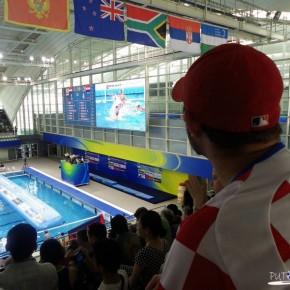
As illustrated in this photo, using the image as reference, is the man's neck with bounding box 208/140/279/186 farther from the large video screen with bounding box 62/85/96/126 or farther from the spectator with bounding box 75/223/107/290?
the large video screen with bounding box 62/85/96/126

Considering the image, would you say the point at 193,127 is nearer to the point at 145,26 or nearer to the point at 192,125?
the point at 192,125

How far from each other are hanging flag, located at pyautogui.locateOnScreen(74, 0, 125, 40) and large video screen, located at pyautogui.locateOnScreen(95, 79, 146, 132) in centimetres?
709

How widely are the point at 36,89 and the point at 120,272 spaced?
24301mm

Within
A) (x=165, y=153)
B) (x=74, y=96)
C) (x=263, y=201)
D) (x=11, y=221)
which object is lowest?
(x=11, y=221)

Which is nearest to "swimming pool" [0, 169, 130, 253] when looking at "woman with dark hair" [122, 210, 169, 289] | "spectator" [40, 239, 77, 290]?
"spectator" [40, 239, 77, 290]

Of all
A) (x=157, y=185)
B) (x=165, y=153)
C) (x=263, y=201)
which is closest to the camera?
(x=263, y=201)

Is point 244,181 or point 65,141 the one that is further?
point 65,141

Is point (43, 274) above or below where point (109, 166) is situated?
above

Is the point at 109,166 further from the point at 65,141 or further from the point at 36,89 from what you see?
the point at 36,89

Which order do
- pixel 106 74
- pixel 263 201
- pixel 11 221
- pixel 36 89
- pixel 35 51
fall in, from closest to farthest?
pixel 263 201
pixel 11 221
pixel 106 74
pixel 35 51
pixel 36 89

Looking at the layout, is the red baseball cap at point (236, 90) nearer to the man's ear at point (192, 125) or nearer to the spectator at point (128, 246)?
the man's ear at point (192, 125)

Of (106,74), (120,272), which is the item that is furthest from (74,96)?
(120,272)

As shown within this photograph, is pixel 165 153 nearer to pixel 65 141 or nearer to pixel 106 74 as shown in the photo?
pixel 106 74

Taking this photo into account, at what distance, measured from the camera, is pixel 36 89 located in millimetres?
24203
